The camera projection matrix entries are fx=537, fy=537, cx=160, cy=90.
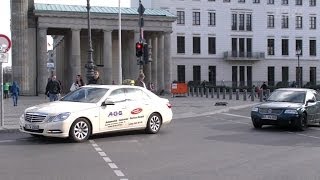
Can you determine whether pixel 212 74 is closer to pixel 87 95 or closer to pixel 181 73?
pixel 181 73

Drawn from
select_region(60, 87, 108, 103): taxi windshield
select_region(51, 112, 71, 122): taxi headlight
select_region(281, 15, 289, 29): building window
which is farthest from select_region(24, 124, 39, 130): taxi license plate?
select_region(281, 15, 289, 29): building window

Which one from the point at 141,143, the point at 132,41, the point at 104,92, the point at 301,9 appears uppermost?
the point at 301,9

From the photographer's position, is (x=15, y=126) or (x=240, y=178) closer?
(x=240, y=178)

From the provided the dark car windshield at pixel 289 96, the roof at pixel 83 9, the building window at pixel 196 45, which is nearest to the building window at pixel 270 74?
the building window at pixel 196 45

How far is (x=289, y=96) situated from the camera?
18984mm

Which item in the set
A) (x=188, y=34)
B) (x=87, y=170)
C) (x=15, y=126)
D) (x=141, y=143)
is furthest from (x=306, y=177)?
(x=188, y=34)

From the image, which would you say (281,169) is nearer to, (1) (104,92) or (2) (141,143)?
(2) (141,143)

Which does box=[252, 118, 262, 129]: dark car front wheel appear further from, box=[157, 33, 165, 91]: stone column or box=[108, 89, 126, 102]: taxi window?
box=[157, 33, 165, 91]: stone column

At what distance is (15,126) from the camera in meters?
18.0

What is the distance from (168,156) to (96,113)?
3.59 metres

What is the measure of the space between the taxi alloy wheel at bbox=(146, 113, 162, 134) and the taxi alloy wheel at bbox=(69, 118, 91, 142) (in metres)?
2.58

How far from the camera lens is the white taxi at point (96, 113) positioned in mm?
13781

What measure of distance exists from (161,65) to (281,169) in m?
50.1

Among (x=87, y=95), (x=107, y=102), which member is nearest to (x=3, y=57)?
(x=87, y=95)
